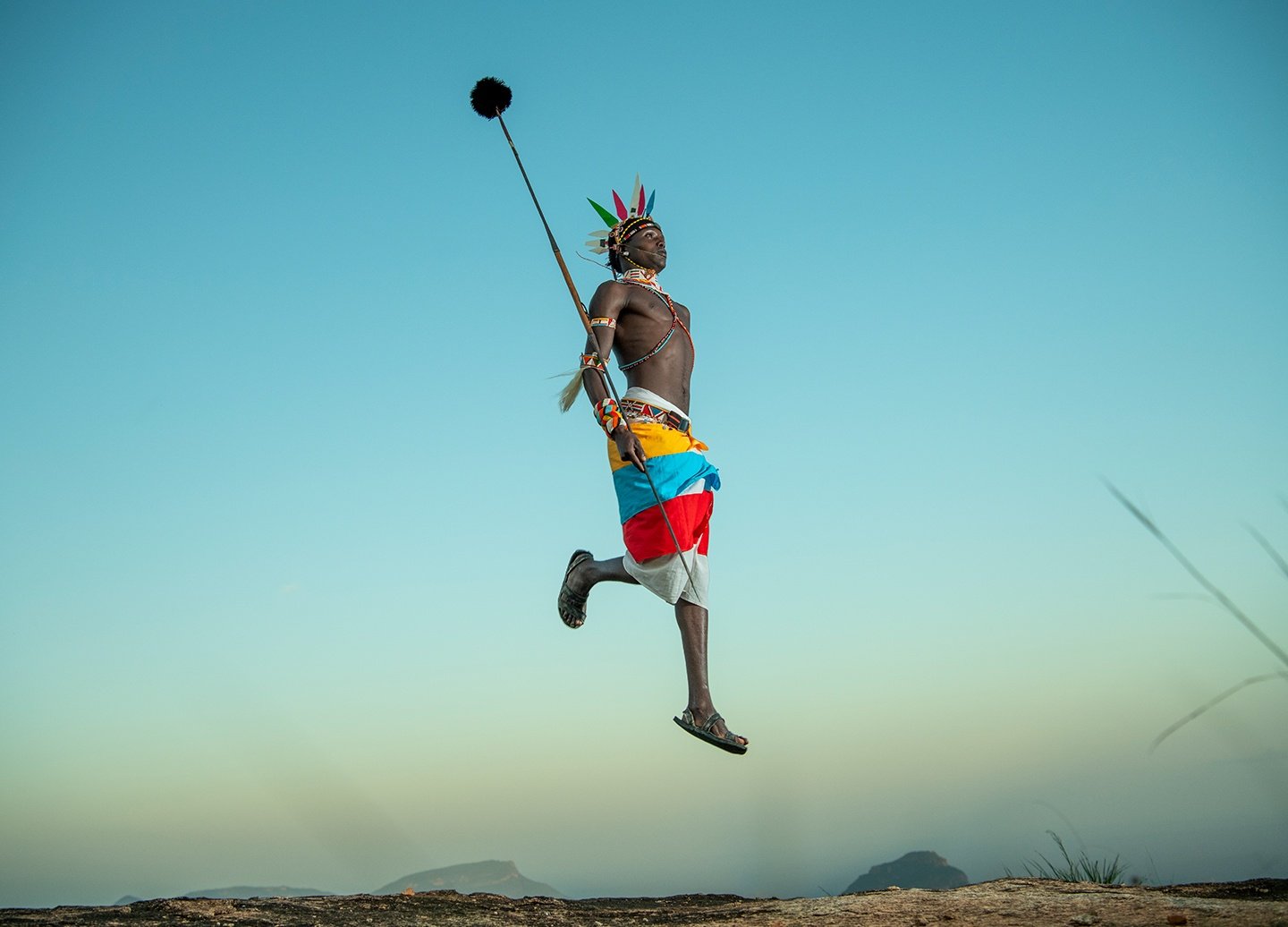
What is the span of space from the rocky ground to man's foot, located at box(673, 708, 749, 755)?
757 millimetres

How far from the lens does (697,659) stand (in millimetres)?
6109

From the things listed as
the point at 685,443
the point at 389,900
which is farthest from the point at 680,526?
the point at 389,900

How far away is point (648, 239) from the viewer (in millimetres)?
6969

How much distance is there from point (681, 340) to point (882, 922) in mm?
3431

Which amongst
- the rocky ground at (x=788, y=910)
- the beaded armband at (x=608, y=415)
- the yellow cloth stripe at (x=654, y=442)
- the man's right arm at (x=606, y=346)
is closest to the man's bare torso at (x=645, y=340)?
the man's right arm at (x=606, y=346)

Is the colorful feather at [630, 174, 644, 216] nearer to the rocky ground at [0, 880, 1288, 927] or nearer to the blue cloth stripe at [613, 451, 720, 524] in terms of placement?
the blue cloth stripe at [613, 451, 720, 524]

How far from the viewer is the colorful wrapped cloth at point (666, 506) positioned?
20.6 ft

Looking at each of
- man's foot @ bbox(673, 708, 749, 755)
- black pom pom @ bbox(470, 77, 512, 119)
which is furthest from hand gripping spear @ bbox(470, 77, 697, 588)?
man's foot @ bbox(673, 708, 749, 755)

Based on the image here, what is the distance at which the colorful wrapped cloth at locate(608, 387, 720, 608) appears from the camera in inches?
248

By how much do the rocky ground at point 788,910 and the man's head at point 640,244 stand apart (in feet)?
12.0

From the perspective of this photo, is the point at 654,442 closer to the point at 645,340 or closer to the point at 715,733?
the point at 645,340

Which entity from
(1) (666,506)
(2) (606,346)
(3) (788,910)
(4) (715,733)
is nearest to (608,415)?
(2) (606,346)

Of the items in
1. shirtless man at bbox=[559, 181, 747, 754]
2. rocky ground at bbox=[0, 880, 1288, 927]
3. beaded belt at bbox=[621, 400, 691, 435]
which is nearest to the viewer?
rocky ground at bbox=[0, 880, 1288, 927]

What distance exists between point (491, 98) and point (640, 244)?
1.36 m
